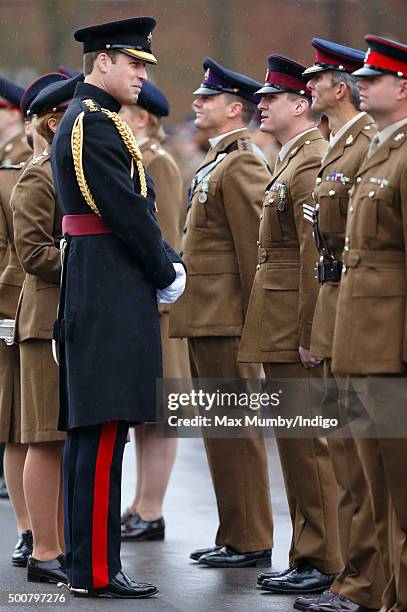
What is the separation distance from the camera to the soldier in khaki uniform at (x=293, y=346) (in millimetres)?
7711

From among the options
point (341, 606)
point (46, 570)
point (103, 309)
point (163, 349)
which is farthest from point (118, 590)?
point (163, 349)

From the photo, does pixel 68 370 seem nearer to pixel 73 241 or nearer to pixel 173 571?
pixel 73 241

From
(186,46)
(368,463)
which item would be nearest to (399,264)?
(368,463)

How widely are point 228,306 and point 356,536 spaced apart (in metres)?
1.78

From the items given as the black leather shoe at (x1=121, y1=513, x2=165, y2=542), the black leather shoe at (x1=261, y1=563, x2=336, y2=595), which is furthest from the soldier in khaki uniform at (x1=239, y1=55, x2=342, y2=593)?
the black leather shoe at (x1=121, y1=513, x2=165, y2=542)

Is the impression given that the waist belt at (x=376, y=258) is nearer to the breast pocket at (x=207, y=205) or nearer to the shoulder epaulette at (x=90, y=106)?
the shoulder epaulette at (x=90, y=106)

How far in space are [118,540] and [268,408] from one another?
3.93ft

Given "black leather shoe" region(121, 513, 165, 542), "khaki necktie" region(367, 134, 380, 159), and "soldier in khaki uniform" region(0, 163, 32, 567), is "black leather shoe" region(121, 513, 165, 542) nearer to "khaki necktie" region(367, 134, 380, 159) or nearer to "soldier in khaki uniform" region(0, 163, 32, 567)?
"soldier in khaki uniform" region(0, 163, 32, 567)

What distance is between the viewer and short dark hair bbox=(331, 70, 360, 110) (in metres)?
7.31

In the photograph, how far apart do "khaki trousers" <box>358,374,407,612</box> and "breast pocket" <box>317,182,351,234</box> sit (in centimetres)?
80

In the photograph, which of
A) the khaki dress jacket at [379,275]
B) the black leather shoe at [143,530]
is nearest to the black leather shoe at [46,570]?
the black leather shoe at [143,530]

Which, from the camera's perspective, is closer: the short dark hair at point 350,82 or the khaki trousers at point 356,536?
the khaki trousers at point 356,536

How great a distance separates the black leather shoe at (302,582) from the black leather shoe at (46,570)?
35.5 inches

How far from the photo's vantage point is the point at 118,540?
732 centimetres
